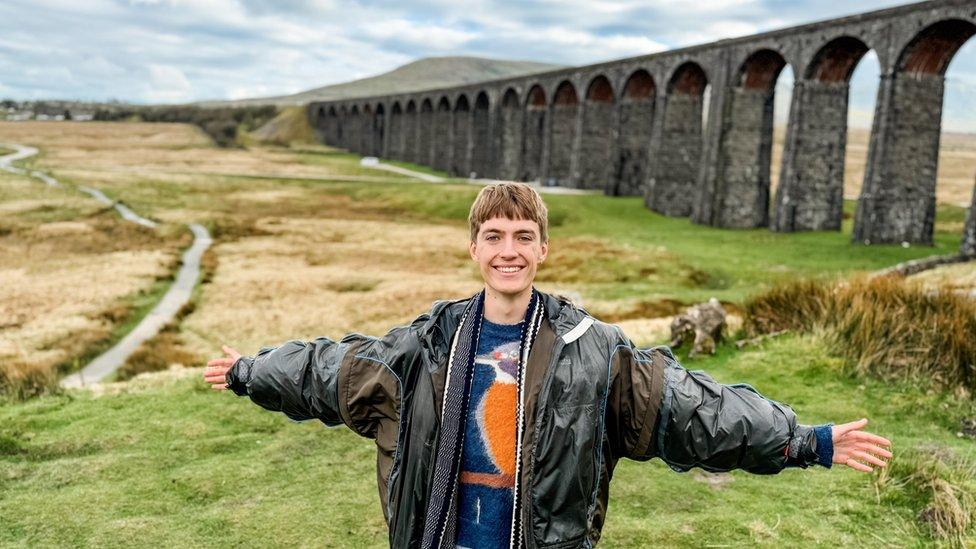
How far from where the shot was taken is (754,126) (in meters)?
33.9

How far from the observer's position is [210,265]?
990 inches

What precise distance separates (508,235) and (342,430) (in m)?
5.15

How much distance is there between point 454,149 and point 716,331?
56767 mm

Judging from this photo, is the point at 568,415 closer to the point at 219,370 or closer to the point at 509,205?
the point at 509,205

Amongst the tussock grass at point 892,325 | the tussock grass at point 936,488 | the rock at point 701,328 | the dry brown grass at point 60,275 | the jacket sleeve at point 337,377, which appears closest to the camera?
the jacket sleeve at point 337,377

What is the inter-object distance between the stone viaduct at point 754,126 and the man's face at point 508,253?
76.5ft

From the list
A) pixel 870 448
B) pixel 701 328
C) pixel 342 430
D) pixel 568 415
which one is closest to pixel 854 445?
pixel 870 448

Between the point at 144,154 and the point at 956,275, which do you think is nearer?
the point at 956,275

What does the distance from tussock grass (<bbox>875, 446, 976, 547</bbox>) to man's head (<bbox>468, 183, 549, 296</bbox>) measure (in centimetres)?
396

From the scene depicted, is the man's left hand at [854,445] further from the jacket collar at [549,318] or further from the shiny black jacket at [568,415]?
the jacket collar at [549,318]

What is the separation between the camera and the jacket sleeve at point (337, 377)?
328 centimetres

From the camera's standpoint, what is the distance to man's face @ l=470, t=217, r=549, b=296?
3092 mm

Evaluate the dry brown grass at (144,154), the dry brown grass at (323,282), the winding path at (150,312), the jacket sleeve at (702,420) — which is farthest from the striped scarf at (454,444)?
the dry brown grass at (144,154)

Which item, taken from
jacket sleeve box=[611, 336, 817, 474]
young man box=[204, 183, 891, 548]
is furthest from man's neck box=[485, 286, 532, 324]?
jacket sleeve box=[611, 336, 817, 474]
